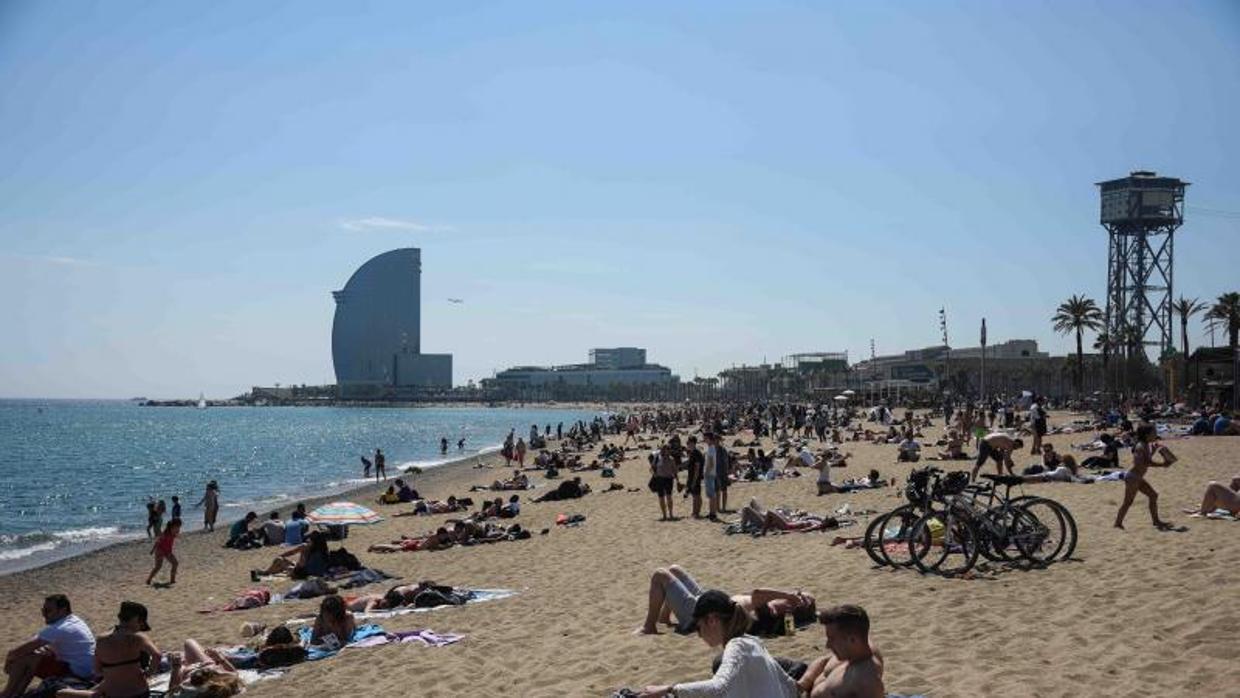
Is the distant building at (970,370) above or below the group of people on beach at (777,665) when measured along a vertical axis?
above

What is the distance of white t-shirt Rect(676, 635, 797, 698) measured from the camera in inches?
179

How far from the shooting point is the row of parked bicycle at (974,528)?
8891 millimetres

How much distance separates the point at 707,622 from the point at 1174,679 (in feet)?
10.1

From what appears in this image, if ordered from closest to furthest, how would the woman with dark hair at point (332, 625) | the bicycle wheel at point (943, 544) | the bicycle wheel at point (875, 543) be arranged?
the woman with dark hair at point (332, 625)
the bicycle wheel at point (943, 544)
the bicycle wheel at point (875, 543)

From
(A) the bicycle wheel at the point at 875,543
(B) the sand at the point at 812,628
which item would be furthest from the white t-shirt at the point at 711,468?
(A) the bicycle wheel at the point at 875,543

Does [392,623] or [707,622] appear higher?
[707,622]

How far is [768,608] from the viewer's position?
725 cm

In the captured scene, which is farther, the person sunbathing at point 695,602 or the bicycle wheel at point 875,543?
the bicycle wheel at point 875,543

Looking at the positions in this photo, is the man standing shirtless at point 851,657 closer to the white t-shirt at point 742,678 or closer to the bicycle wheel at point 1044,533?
the white t-shirt at point 742,678

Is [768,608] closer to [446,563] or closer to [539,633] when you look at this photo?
[539,633]

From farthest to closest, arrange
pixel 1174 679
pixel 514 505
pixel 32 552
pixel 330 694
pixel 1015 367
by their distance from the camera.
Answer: pixel 1015 367
pixel 32 552
pixel 514 505
pixel 330 694
pixel 1174 679

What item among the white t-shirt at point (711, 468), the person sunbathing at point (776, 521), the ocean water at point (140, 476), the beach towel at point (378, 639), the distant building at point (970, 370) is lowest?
the ocean water at point (140, 476)

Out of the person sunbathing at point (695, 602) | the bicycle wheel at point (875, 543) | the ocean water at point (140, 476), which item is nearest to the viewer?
the person sunbathing at point (695, 602)

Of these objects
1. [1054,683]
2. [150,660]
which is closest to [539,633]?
[150,660]
